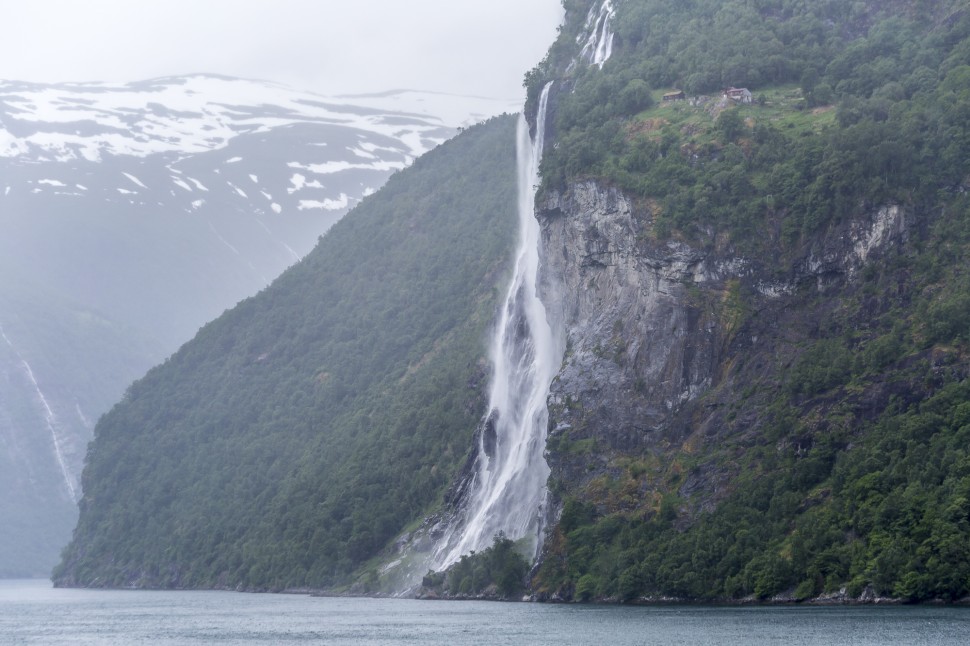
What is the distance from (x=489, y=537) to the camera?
5340 inches

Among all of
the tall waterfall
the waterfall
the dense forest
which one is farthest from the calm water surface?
the waterfall

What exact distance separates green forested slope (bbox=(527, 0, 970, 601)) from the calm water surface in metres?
5.20

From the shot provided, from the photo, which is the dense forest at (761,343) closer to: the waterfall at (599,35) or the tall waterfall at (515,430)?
the waterfall at (599,35)

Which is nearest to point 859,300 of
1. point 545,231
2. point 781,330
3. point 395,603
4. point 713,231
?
point 781,330

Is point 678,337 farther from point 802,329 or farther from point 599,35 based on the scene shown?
point 599,35

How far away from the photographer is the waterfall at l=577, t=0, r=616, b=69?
170 meters

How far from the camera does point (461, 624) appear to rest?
101m

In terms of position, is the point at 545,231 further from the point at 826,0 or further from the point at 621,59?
the point at 826,0

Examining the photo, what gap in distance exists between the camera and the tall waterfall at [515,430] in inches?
5364

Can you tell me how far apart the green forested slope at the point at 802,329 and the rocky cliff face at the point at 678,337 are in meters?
0.32

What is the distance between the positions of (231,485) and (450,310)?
3568 cm

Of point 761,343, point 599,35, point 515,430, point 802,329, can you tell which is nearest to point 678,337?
point 761,343

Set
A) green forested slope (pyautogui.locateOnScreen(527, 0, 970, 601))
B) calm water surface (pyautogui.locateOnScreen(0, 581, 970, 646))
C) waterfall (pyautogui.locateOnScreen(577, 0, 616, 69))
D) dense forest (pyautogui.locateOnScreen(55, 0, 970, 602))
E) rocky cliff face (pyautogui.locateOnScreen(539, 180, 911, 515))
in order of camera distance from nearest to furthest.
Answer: calm water surface (pyautogui.locateOnScreen(0, 581, 970, 646)) < green forested slope (pyautogui.locateOnScreen(527, 0, 970, 601)) < dense forest (pyautogui.locateOnScreen(55, 0, 970, 602)) < rocky cliff face (pyautogui.locateOnScreen(539, 180, 911, 515)) < waterfall (pyautogui.locateOnScreen(577, 0, 616, 69))

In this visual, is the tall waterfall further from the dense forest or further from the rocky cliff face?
the rocky cliff face
